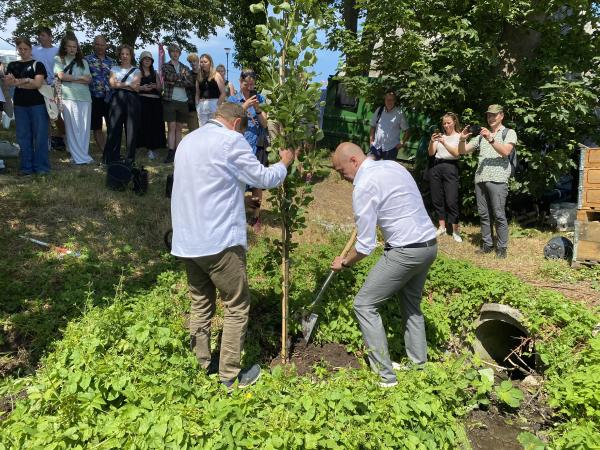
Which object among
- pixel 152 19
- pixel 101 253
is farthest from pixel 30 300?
pixel 152 19

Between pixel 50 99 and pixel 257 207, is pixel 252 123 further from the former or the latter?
pixel 50 99

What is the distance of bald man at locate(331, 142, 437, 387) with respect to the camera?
333cm

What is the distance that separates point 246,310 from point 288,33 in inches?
76.8

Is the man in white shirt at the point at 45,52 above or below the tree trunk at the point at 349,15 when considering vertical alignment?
below

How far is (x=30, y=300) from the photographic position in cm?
446

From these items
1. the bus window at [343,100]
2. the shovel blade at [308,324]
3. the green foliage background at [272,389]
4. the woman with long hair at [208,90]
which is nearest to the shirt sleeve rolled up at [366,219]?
the green foliage background at [272,389]

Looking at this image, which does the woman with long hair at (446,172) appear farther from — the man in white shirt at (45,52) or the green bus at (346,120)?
the man in white shirt at (45,52)

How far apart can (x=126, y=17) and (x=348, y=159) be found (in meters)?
20.5

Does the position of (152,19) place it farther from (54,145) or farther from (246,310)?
(246,310)

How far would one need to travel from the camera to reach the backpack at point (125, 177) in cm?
696

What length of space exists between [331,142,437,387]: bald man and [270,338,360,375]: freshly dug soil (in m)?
0.59

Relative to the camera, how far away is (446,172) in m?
6.79

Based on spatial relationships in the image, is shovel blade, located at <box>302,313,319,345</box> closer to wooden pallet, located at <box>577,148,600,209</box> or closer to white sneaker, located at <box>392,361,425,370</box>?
white sneaker, located at <box>392,361,425,370</box>

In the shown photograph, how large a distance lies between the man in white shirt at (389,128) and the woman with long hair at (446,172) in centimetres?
90
